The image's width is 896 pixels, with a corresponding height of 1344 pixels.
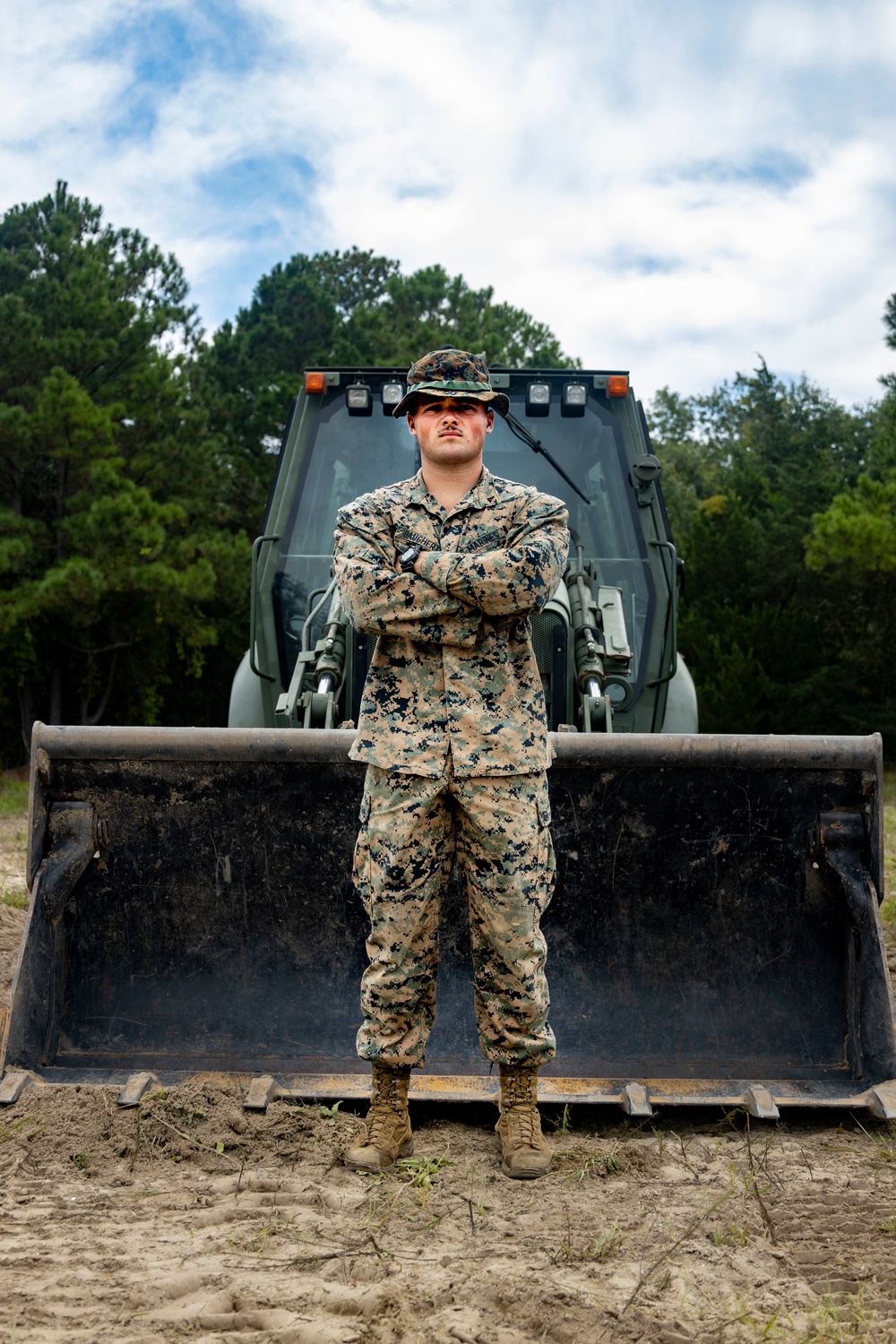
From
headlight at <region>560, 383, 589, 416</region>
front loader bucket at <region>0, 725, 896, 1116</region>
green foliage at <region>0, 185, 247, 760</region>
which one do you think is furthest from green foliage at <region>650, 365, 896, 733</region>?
front loader bucket at <region>0, 725, 896, 1116</region>

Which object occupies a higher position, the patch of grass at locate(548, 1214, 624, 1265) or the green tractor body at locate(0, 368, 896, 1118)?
the green tractor body at locate(0, 368, 896, 1118)

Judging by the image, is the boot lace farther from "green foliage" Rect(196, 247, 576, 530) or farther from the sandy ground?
"green foliage" Rect(196, 247, 576, 530)

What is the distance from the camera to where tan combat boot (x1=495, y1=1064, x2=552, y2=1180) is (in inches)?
106

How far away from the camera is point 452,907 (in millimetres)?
3295

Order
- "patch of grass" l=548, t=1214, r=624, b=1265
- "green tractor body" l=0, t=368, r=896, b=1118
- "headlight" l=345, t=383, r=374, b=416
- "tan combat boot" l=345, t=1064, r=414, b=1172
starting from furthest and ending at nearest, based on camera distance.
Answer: "headlight" l=345, t=383, r=374, b=416 → "green tractor body" l=0, t=368, r=896, b=1118 → "tan combat boot" l=345, t=1064, r=414, b=1172 → "patch of grass" l=548, t=1214, r=624, b=1265

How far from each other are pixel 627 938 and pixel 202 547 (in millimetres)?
13541

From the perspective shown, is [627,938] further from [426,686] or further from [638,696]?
[638,696]

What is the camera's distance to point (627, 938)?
10.8 ft

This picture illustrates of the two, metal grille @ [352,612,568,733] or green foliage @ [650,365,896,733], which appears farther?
green foliage @ [650,365,896,733]

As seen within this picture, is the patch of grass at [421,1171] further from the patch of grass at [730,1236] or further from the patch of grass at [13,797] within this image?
the patch of grass at [13,797]

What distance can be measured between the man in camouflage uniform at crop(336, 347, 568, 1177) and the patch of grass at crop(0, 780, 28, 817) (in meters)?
9.57

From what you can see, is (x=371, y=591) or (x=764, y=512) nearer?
(x=371, y=591)

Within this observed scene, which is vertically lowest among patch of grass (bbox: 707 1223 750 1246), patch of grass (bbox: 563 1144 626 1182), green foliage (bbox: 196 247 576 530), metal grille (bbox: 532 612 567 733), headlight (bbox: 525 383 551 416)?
patch of grass (bbox: 563 1144 626 1182)

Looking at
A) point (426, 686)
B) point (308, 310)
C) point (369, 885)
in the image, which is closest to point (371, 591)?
point (426, 686)
